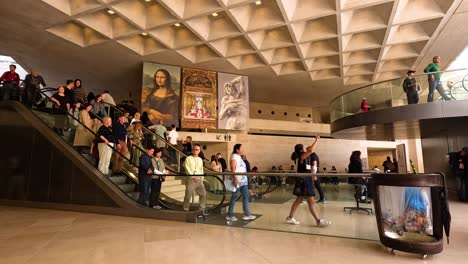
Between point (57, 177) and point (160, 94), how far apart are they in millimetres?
8450

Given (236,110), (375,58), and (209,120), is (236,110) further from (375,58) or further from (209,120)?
(375,58)

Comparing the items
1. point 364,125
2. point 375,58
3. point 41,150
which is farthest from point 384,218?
point 375,58

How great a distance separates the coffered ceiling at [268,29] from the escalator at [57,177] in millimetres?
4721

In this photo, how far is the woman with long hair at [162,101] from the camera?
48.6ft

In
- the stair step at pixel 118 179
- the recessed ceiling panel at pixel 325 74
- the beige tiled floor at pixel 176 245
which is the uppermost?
the recessed ceiling panel at pixel 325 74

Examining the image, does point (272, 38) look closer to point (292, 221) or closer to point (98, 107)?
point (98, 107)

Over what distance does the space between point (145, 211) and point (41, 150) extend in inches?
167

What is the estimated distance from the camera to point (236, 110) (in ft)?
55.5

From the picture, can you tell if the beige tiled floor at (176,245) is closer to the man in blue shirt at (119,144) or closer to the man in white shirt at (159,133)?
the man in blue shirt at (119,144)

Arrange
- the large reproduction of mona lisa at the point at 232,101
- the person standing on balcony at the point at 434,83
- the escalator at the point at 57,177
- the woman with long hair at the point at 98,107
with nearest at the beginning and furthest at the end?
the escalator at the point at 57,177
the person standing on balcony at the point at 434,83
the woman with long hair at the point at 98,107
the large reproduction of mona lisa at the point at 232,101

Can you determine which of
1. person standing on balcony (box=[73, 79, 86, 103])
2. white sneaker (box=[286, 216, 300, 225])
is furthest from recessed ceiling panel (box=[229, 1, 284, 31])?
white sneaker (box=[286, 216, 300, 225])

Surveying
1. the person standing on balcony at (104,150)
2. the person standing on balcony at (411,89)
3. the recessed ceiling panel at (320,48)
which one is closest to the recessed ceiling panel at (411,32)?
the recessed ceiling panel at (320,48)

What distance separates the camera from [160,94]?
594 inches

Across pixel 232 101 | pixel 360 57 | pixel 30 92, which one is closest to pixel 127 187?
pixel 30 92
